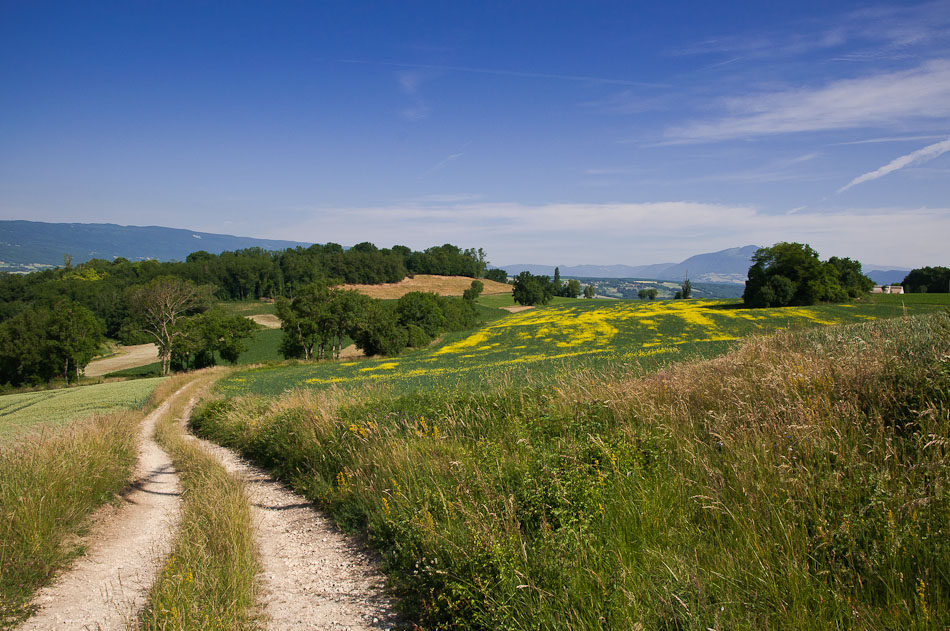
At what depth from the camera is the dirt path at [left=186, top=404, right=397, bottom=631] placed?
4.14 meters

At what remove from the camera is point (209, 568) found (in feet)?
14.8

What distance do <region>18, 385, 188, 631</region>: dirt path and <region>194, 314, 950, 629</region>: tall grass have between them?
2265mm

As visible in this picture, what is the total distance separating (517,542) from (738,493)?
1.83 metres

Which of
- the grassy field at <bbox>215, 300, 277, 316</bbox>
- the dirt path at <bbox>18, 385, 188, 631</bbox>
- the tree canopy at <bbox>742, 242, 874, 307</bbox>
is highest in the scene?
the tree canopy at <bbox>742, 242, 874, 307</bbox>

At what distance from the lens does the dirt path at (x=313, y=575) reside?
13.6 feet


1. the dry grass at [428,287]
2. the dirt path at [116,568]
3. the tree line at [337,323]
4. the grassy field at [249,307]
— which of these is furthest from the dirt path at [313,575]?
the dry grass at [428,287]

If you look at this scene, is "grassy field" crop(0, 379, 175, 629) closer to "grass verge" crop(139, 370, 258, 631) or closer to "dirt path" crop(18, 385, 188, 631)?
"dirt path" crop(18, 385, 188, 631)

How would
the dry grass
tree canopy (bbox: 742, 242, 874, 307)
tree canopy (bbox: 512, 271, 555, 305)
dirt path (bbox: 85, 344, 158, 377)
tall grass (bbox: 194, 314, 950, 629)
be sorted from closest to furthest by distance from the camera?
tall grass (bbox: 194, 314, 950, 629)
tree canopy (bbox: 742, 242, 874, 307)
dirt path (bbox: 85, 344, 158, 377)
the dry grass
tree canopy (bbox: 512, 271, 555, 305)

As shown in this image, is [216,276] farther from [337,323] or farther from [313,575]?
[313,575]

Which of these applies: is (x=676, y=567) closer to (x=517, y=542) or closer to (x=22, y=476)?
(x=517, y=542)

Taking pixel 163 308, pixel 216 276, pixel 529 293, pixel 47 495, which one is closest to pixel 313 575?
pixel 47 495

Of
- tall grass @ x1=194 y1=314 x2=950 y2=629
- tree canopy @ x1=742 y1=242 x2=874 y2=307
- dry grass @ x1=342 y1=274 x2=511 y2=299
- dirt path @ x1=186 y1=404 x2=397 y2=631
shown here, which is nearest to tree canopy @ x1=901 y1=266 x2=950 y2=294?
tree canopy @ x1=742 y1=242 x2=874 y2=307

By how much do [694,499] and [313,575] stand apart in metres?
4.00

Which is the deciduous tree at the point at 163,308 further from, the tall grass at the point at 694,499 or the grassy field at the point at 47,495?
the tall grass at the point at 694,499
